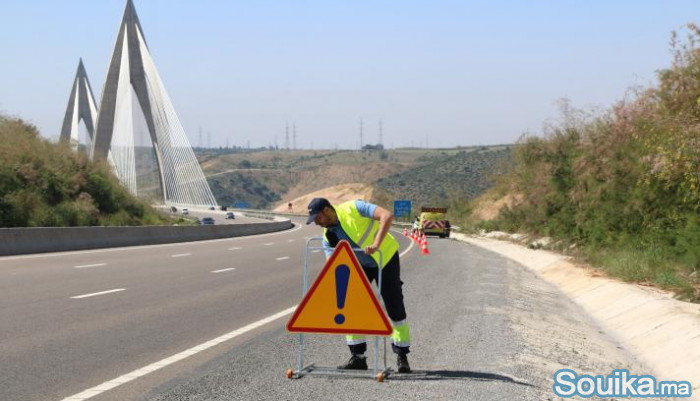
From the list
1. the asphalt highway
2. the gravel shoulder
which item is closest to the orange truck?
→ the asphalt highway

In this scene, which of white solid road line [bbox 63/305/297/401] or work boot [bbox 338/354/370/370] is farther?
work boot [bbox 338/354/370/370]

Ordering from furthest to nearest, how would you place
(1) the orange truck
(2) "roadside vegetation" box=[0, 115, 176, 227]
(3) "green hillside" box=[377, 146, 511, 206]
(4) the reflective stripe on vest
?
(3) "green hillside" box=[377, 146, 511, 206] → (1) the orange truck → (2) "roadside vegetation" box=[0, 115, 176, 227] → (4) the reflective stripe on vest

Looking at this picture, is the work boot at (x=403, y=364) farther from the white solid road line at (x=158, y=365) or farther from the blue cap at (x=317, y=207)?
the white solid road line at (x=158, y=365)

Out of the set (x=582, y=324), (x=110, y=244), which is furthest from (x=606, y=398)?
(x=110, y=244)

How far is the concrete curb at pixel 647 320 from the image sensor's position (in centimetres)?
1059

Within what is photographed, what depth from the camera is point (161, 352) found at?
944cm

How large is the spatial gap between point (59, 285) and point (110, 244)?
16444 mm

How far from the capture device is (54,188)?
43.0 metres

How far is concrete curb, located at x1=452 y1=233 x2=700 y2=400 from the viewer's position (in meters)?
10.6

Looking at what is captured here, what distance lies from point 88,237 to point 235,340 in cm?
2189

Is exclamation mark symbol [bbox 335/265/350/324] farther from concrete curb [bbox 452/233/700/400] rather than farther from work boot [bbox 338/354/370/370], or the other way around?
concrete curb [bbox 452/233/700/400]

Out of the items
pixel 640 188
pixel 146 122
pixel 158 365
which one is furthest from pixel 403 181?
pixel 158 365

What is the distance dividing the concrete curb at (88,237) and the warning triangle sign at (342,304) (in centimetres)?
1954

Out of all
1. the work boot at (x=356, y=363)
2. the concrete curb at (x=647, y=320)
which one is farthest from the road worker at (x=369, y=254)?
the concrete curb at (x=647, y=320)
